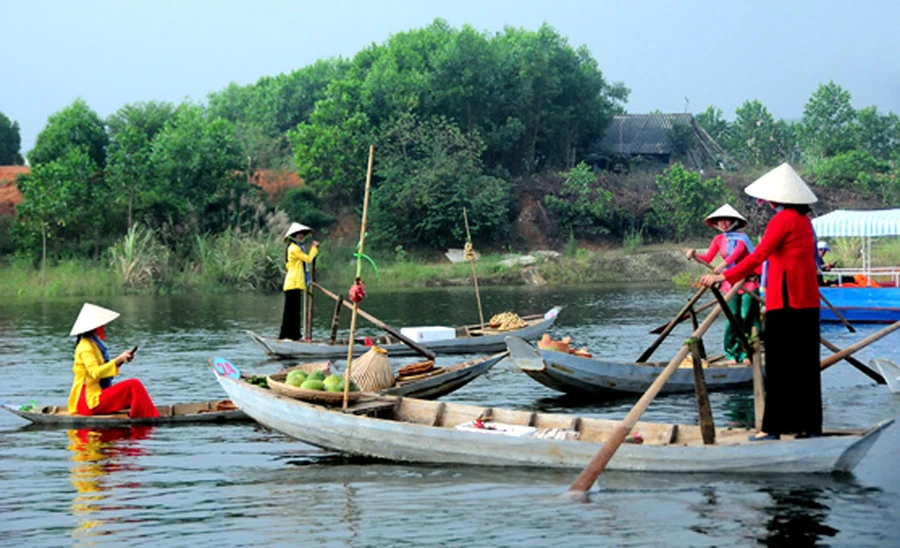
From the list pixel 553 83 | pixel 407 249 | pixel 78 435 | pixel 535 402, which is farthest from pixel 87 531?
pixel 553 83

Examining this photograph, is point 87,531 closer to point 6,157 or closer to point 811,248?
point 811,248

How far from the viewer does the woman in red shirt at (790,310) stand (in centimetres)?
774

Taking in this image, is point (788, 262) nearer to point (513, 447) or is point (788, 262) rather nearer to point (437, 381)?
point (513, 447)

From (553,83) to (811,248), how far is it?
122 ft

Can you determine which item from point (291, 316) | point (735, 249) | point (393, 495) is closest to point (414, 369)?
point (393, 495)

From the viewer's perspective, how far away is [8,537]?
23.4 feet

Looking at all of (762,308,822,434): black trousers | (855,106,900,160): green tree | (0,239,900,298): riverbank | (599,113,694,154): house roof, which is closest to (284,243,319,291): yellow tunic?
(762,308,822,434): black trousers

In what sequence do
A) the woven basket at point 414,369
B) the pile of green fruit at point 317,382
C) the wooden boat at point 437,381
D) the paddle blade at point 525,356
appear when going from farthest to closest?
the paddle blade at point 525,356 → the woven basket at point 414,369 → the wooden boat at point 437,381 → the pile of green fruit at point 317,382

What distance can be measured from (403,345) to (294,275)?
1.92 metres

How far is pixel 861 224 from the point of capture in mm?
22094

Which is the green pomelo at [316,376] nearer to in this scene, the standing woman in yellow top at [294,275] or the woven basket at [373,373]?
the woven basket at [373,373]

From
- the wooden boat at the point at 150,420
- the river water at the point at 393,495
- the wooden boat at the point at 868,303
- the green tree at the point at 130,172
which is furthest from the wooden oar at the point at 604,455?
the green tree at the point at 130,172

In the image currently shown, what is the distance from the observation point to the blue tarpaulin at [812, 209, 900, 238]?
21.7 metres

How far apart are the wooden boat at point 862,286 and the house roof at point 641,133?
79.9 ft
